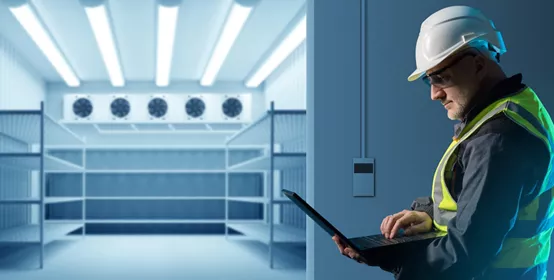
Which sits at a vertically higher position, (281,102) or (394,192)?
(281,102)

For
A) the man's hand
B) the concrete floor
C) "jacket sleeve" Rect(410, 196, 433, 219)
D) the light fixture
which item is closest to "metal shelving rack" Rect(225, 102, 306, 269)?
the concrete floor

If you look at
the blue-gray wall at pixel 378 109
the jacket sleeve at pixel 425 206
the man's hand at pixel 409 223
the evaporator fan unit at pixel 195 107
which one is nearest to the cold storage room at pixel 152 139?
the evaporator fan unit at pixel 195 107

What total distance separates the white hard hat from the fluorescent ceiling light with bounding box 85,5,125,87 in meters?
4.76

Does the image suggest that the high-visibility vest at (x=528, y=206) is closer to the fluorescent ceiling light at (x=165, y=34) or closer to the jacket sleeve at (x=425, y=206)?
the jacket sleeve at (x=425, y=206)

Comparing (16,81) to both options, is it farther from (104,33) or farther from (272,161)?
(272,161)

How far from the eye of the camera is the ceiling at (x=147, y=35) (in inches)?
263

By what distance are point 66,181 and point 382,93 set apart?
840 centimetres

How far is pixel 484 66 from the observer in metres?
1.37

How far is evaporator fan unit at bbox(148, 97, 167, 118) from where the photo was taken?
11125 mm

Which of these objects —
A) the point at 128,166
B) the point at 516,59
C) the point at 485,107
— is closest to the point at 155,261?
the point at 128,166

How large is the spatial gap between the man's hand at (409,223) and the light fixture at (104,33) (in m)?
A: 4.63

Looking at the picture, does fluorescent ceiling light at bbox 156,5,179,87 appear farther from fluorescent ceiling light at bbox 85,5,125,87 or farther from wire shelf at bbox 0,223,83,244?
wire shelf at bbox 0,223,83,244

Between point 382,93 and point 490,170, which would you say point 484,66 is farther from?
point 382,93

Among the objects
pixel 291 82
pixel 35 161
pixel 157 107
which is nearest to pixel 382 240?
pixel 35 161
